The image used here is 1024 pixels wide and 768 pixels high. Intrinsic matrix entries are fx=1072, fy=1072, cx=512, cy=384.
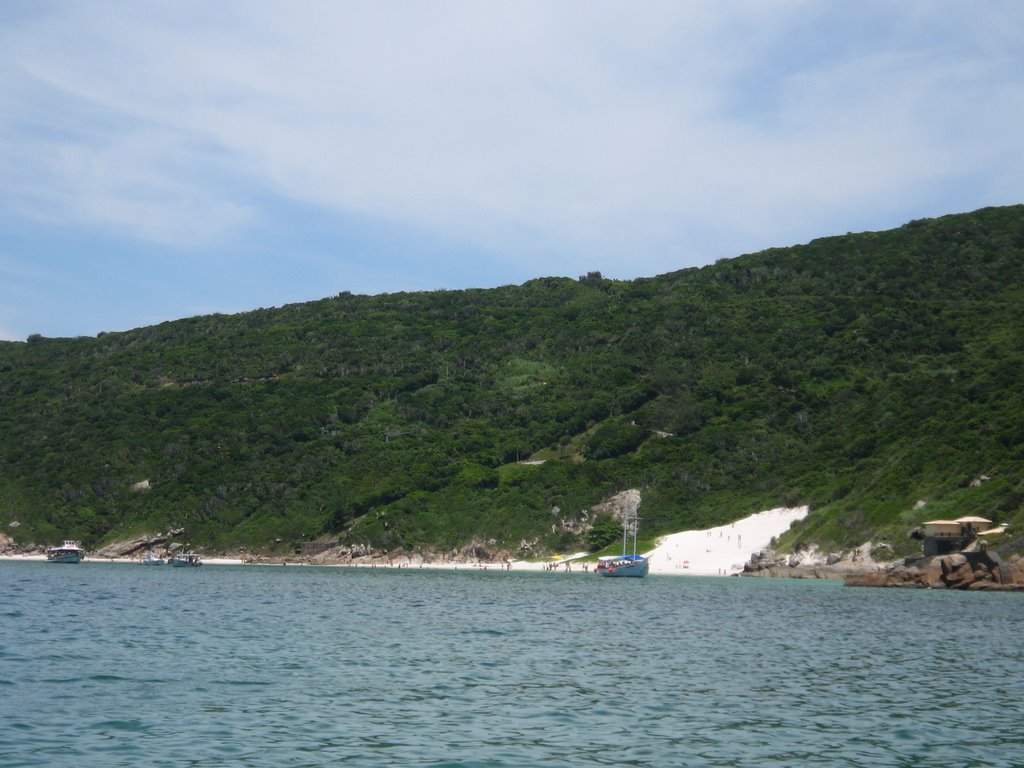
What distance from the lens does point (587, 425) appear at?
513 ft

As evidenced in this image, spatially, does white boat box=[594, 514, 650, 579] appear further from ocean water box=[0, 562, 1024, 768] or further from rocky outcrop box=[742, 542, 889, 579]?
ocean water box=[0, 562, 1024, 768]

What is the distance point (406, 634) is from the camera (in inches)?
1644

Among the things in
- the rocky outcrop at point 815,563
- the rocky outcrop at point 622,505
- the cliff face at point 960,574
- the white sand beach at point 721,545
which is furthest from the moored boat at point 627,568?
the cliff face at point 960,574

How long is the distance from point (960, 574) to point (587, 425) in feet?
271

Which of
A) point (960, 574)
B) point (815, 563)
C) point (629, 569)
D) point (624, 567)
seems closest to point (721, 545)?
point (629, 569)

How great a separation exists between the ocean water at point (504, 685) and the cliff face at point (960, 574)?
20526 mm

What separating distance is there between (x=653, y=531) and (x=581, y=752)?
102029 mm

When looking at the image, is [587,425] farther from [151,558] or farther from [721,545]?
[151,558]

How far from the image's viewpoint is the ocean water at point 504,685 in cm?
2067

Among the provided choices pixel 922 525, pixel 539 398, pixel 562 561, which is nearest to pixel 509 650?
pixel 922 525

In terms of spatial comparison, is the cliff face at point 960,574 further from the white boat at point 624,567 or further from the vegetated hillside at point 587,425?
the white boat at point 624,567

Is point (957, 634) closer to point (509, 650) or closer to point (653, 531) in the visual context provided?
point (509, 650)

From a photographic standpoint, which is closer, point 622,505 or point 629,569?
point 629,569

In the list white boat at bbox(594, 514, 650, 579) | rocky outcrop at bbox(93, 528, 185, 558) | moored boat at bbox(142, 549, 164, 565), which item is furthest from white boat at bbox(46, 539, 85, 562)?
white boat at bbox(594, 514, 650, 579)
